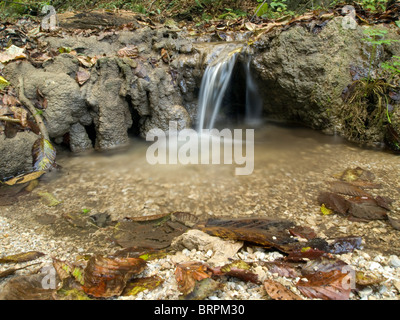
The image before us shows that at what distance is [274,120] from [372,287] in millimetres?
4149

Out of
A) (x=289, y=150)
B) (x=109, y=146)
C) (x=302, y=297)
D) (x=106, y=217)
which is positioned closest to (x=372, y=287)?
(x=302, y=297)

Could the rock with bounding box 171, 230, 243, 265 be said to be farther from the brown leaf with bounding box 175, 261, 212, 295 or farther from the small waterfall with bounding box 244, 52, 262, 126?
the small waterfall with bounding box 244, 52, 262, 126

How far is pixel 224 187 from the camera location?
124 inches

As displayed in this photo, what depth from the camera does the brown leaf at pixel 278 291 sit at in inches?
59.3

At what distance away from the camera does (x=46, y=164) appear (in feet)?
11.8

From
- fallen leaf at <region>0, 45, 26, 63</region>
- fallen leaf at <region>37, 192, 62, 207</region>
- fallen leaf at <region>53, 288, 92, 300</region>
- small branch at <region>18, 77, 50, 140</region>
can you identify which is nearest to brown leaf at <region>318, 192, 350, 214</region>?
fallen leaf at <region>53, 288, 92, 300</region>

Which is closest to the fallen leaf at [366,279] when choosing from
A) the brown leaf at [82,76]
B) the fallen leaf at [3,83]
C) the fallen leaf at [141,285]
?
the fallen leaf at [141,285]

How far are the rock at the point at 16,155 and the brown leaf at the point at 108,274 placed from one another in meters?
2.27

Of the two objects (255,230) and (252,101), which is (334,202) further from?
(252,101)

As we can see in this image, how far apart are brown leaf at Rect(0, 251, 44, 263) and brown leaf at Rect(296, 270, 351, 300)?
1696 mm

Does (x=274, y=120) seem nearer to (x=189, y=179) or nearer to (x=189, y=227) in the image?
(x=189, y=179)

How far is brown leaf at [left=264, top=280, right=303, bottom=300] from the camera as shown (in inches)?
59.3

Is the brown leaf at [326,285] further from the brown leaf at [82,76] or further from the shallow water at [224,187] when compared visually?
the brown leaf at [82,76]

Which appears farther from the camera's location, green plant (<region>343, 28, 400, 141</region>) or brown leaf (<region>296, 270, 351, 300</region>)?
green plant (<region>343, 28, 400, 141</region>)
